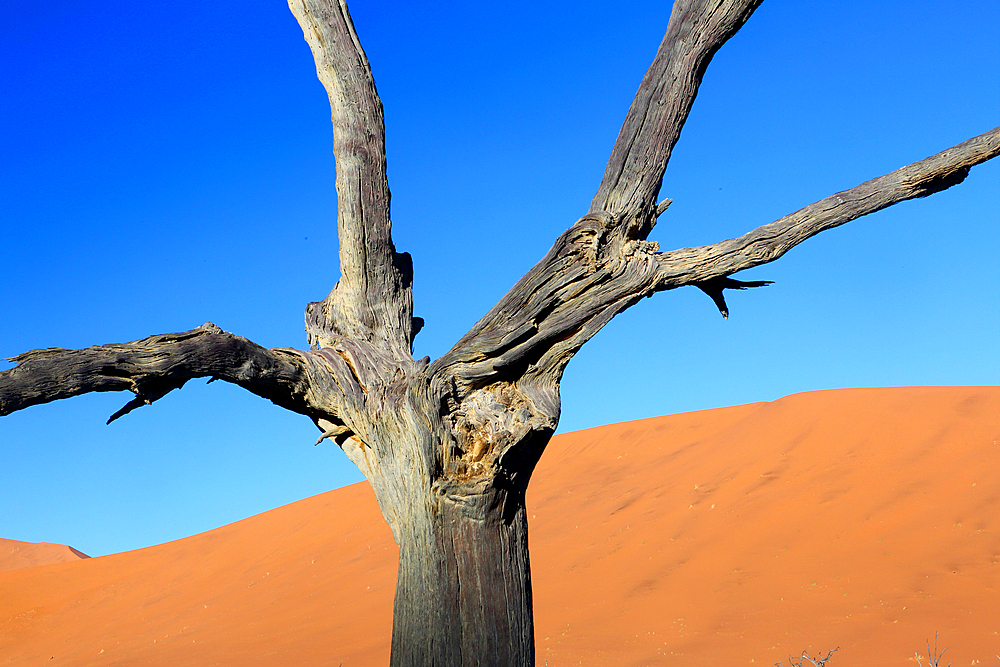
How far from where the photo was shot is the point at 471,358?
3541mm

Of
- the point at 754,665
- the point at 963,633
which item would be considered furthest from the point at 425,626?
the point at 963,633

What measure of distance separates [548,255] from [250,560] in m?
22.2

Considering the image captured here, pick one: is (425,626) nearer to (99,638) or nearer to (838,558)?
(838,558)

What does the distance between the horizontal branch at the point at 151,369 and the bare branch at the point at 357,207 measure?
0.63m

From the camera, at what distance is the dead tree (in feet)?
10.8

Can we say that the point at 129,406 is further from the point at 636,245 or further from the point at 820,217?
the point at 820,217

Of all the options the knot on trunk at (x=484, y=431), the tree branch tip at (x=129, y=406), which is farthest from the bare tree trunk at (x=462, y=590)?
the tree branch tip at (x=129, y=406)

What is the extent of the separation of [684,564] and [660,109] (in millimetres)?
11066

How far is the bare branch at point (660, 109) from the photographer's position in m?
3.82

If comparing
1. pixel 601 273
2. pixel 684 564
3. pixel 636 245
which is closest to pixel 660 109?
pixel 636 245

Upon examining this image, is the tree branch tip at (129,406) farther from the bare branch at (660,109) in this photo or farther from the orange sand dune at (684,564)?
the orange sand dune at (684,564)

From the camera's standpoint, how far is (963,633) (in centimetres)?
867

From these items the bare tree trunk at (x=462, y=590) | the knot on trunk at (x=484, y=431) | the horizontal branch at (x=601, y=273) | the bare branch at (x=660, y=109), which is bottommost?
the bare tree trunk at (x=462, y=590)

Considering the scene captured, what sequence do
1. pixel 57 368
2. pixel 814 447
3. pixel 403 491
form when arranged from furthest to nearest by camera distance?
1. pixel 814 447
2. pixel 403 491
3. pixel 57 368
